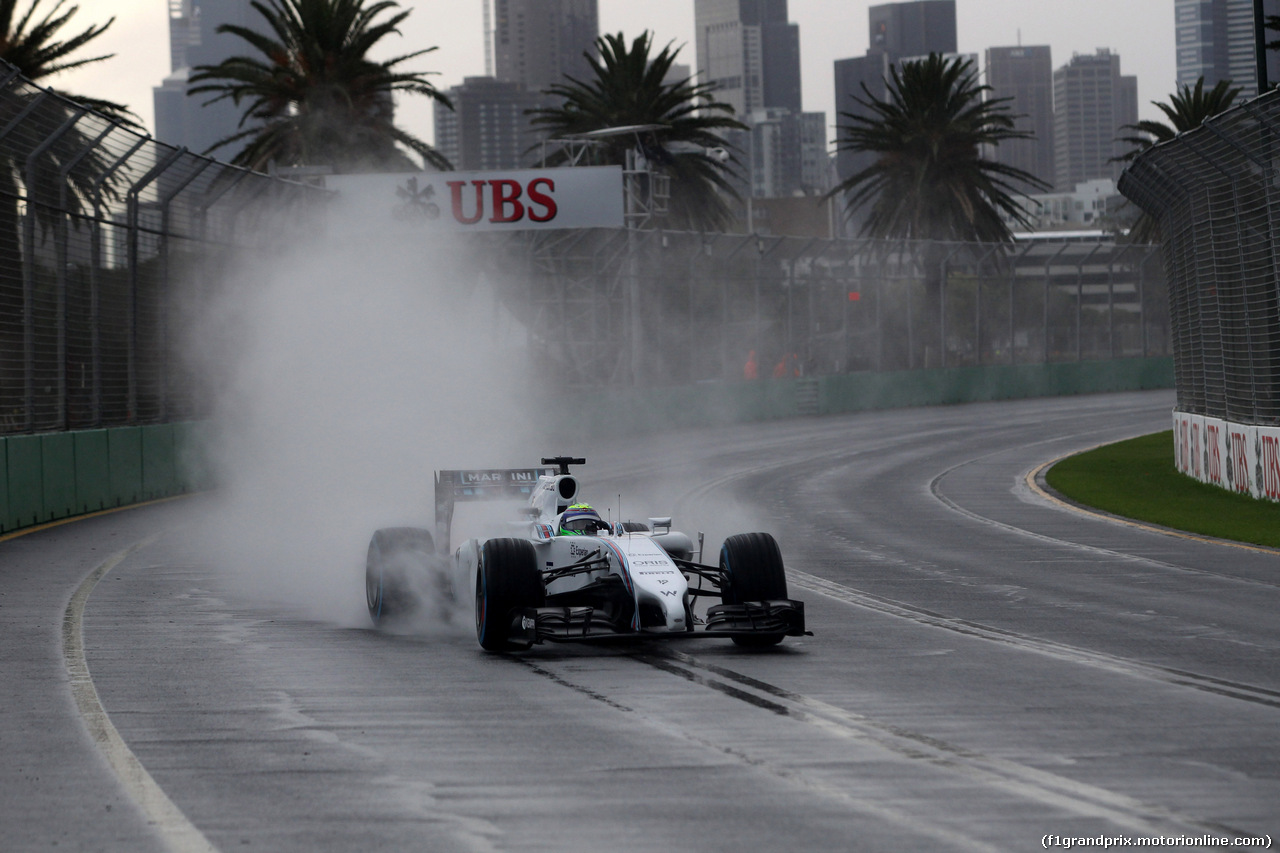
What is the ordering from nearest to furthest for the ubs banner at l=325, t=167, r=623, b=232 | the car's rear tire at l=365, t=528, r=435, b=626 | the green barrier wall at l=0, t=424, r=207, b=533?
the car's rear tire at l=365, t=528, r=435, b=626
the green barrier wall at l=0, t=424, r=207, b=533
the ubs banner at l=325, t=167, r=623, b=232

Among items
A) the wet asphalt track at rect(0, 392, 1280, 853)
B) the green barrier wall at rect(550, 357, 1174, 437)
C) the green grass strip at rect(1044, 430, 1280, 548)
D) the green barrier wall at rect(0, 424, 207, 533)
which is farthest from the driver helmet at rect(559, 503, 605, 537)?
the green barrier wall at rect(550, 357, 1174, 437)

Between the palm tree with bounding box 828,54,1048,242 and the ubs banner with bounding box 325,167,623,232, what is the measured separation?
51.6ft

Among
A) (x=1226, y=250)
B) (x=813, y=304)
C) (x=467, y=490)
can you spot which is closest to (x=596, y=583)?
(x=467, y=490)

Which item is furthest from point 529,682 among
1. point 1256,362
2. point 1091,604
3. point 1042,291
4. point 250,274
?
point 1042,291

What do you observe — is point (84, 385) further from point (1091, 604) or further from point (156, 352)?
point (1091, 604)

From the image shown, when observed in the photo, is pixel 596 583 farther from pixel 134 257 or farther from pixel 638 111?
pixel 638 111

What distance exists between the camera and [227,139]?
4884 centimetres

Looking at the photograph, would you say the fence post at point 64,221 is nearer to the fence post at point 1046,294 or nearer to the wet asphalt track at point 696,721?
the wet asphalt track at point 696,721

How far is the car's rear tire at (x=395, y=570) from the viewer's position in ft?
38.7

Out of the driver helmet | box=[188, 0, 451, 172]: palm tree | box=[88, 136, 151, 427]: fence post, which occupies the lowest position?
the driver helmet

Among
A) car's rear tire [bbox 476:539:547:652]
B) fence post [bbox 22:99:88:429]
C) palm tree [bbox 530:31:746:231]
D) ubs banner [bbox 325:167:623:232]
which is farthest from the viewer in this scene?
palm tree [bbox 530:31:746:231]

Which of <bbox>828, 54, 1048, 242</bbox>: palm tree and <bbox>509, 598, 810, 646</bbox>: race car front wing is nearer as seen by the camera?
<bbox>509, 598, 810, 646</bbox>: race car front wing

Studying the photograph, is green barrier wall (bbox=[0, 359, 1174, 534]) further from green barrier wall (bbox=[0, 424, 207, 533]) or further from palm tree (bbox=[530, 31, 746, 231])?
palm tree (bbox=[530, 31, 746, 231])

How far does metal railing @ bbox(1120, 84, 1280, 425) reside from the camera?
21.7m
